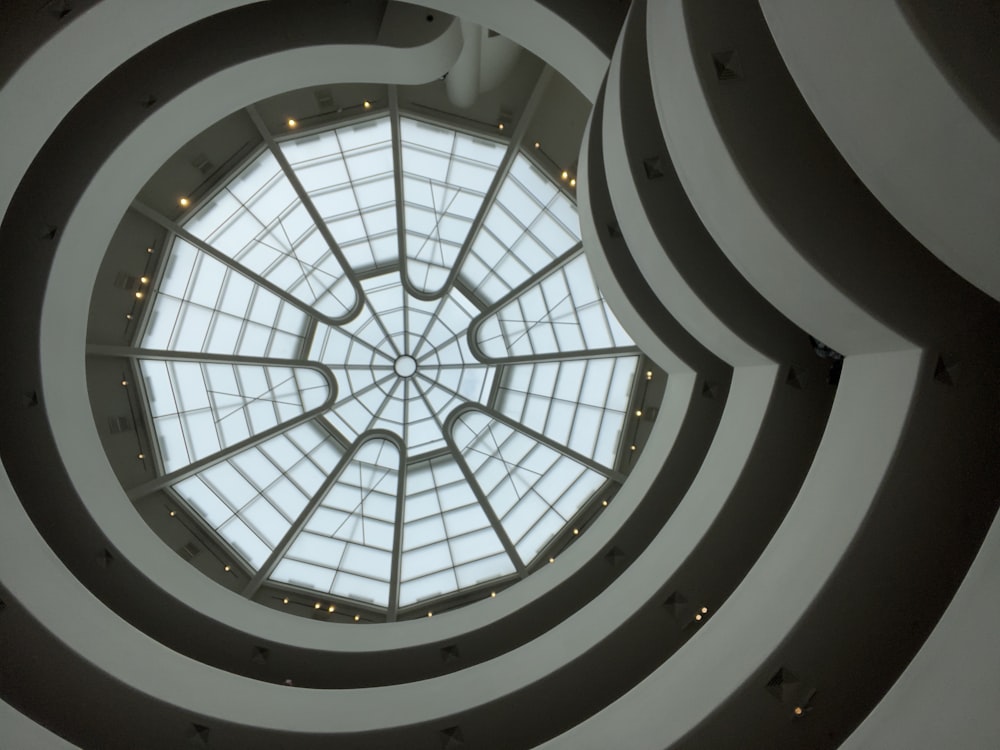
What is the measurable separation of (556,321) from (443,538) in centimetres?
671

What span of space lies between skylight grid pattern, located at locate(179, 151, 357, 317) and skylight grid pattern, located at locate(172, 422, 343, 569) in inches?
145

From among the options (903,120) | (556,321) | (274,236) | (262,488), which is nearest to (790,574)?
(903,120)

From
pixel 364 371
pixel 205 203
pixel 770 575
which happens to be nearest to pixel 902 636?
pixel 770 575

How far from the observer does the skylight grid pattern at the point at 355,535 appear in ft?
53.0

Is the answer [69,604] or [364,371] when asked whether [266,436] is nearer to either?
[364,371]

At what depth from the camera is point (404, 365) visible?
17.1 meters

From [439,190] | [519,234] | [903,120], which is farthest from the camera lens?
[519,234]

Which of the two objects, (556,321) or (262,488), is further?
(556,321)

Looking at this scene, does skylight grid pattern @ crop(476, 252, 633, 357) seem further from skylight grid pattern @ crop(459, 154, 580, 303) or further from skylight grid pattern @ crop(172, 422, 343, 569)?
skylight grid pattern @ crop(172, 422, 343, 569)

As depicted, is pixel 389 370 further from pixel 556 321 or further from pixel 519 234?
pixel 519 234

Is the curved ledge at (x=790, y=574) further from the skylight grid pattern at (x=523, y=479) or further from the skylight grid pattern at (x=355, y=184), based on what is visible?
the skylight grid pattern at (x=355, y=184)

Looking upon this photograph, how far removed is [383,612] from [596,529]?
6.51 m

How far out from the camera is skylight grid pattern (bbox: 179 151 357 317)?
46.8 ft

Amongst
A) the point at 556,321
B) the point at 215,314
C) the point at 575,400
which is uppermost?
the point at 556,321
